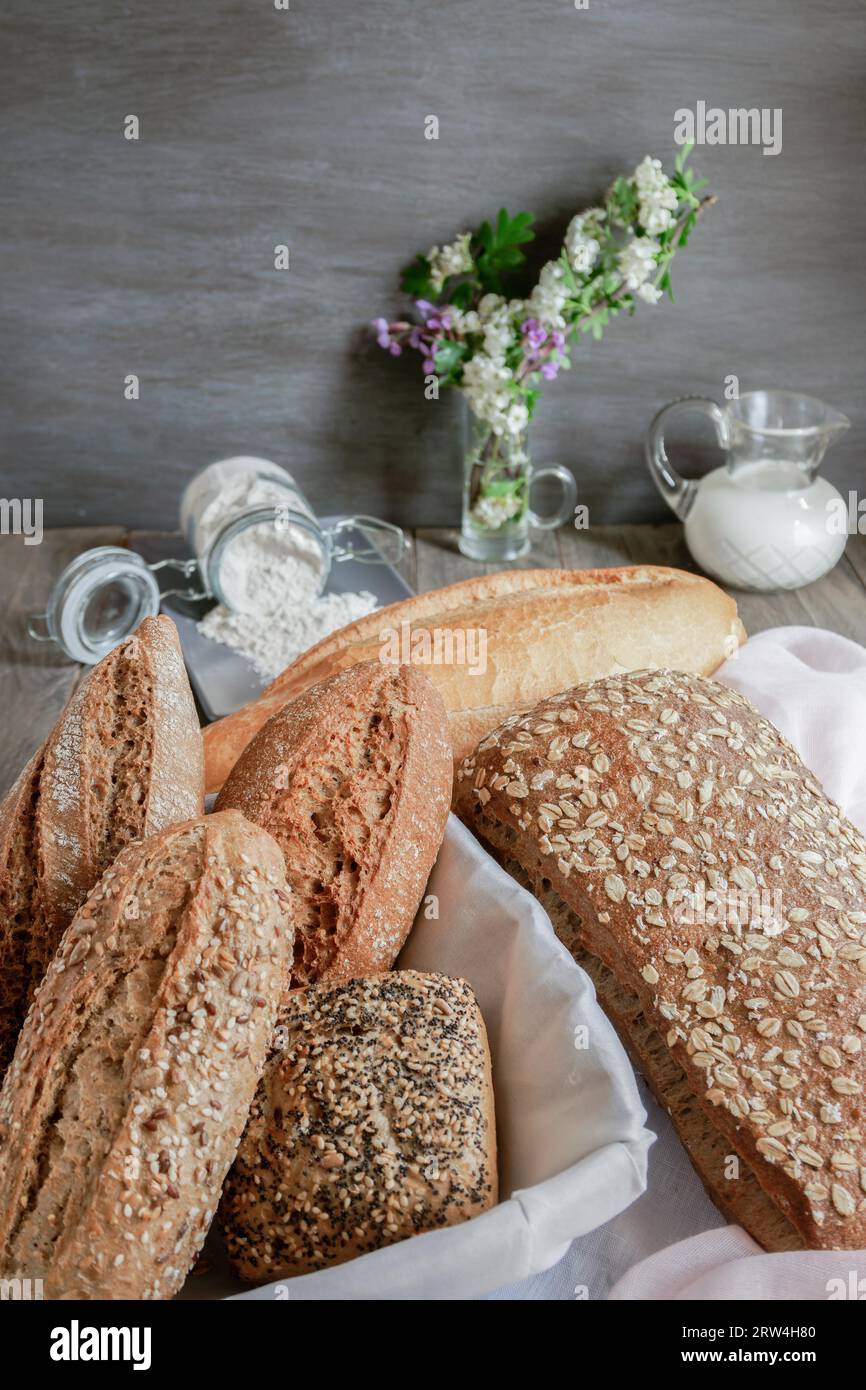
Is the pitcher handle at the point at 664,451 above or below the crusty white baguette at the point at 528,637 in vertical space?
above

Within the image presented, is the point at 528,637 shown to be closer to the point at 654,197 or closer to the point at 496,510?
the point at 496,510

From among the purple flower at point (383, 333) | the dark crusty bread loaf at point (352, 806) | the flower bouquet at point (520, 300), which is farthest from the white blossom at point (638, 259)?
the dark crusty bread loaf at point (352, 806)

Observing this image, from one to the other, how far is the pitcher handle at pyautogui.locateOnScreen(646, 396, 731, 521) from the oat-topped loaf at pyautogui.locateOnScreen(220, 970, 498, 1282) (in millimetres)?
1367

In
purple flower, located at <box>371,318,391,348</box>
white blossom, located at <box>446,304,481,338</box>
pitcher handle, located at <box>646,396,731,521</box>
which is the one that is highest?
white blossom, located at <box>446,304,481,338</box>

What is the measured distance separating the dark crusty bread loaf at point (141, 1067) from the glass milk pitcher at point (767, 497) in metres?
1.33

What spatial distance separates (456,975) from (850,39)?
1.65 meters

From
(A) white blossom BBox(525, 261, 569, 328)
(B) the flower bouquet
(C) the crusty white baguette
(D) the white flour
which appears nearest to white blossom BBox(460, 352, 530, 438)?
(B) the flower bouquet

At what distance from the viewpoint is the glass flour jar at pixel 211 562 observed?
5.90ft

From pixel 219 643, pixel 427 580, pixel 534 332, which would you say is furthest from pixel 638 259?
pixel 219 643

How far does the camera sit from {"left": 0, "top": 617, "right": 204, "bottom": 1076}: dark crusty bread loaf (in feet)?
3.06

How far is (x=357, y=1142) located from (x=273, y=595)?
3.90 ft

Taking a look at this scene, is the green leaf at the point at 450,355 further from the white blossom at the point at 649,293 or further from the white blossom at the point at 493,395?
the white blossom at the point at 649,293

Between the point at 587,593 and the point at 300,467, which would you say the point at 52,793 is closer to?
the point at 587,593

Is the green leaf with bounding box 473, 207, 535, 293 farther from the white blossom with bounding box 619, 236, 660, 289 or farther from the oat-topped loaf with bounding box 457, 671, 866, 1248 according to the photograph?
the oat-topped loaf with bounding box 457, 671, 866, 1248
